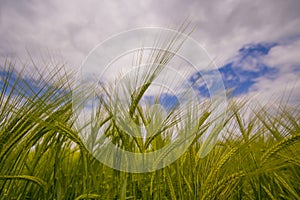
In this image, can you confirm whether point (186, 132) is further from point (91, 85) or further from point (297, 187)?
point (297, 187)

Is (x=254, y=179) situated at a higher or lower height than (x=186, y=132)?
lower

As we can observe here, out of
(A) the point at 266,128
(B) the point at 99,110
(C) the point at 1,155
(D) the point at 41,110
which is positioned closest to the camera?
(C) the point at 1,155

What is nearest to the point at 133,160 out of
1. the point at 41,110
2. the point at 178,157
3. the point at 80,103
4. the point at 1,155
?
the point at 178,157

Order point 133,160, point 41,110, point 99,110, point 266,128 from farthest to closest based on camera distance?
point 266,128 < point 99,110 < point 133,160 < point 41,110

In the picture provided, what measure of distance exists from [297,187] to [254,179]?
24 cm

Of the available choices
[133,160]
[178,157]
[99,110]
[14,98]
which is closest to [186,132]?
[178,157]

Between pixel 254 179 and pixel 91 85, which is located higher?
pixel 91 85

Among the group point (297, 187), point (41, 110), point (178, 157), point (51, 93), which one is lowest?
point (297, 187)

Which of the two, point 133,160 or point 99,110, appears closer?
point 133,160

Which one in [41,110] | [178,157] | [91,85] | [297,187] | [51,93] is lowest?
[297,187]

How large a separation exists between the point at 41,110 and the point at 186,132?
0.68 meters

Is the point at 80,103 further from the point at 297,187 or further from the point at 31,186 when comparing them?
the point at 297,187

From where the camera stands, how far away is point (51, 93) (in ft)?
4.84

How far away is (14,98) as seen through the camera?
1.41m
